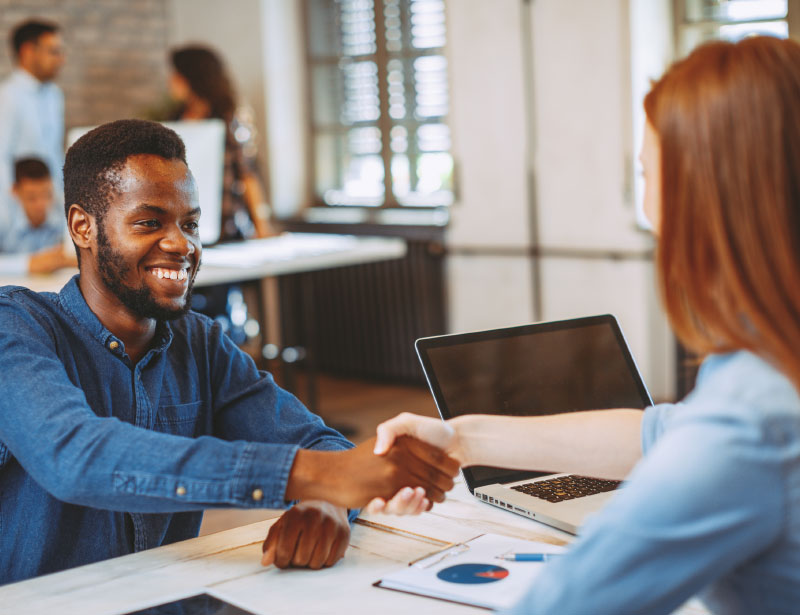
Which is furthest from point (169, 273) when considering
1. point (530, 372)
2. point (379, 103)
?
point (379, 103)

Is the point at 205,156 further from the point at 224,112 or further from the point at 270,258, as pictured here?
the point at 224,112

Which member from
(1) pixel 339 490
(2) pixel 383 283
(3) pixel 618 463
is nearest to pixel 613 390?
(3) pixel 618 463

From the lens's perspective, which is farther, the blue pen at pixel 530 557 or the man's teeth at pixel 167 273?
the man's teeth at pixel 167 273

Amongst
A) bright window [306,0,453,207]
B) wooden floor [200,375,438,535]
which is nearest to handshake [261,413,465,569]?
wooden floor [200,375,438,535]

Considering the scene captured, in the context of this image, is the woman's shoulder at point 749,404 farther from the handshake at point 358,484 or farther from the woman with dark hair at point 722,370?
the handshake at point 358,484

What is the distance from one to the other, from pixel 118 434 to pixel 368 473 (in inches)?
12.0

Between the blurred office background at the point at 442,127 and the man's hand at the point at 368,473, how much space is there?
310 centimetres

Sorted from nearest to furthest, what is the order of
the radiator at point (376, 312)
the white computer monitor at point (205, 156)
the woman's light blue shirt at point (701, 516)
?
the woman's light blue shirt at point (701, 516), the white computer monitor at point (205, 156), the radiator at point (376, 312)

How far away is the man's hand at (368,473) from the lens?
1.22m

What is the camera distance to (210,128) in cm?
374

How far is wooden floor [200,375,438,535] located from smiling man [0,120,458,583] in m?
2.80

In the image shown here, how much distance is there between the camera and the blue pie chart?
3.79 feet

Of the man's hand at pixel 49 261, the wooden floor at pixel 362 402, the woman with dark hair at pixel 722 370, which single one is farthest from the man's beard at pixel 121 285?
the wooden floor at pixel 362 402

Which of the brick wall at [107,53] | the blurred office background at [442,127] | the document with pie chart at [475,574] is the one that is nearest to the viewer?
the document with pie chart at [475,574]
